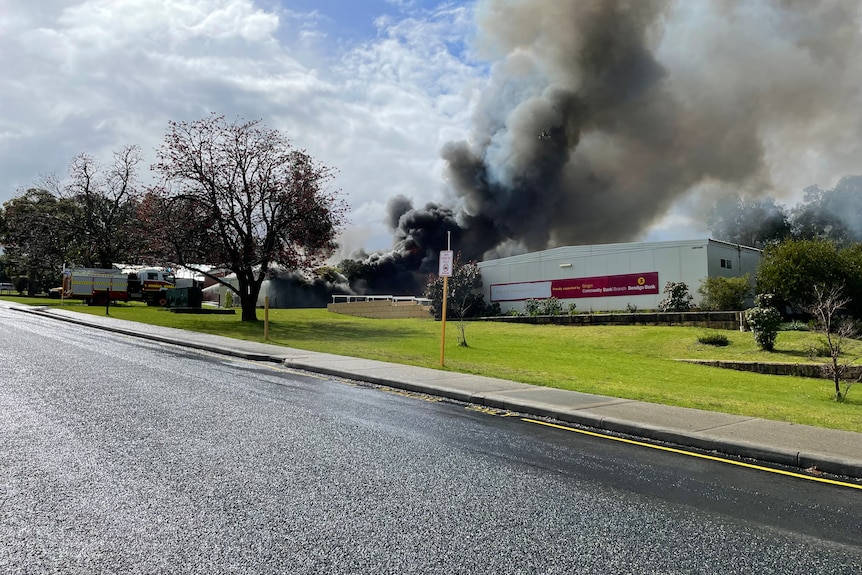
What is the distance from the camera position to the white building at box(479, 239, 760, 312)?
29797 millimetres

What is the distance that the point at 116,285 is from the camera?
3969 cm

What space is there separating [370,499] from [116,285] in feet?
135

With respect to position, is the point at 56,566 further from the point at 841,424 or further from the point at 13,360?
the point at 13,360

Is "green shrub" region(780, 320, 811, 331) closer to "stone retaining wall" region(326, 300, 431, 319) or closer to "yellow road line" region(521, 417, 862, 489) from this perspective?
"stone retaining wall" region(326, 300, 431, 319)

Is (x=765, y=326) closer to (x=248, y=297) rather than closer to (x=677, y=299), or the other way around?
(x=677, y=299)

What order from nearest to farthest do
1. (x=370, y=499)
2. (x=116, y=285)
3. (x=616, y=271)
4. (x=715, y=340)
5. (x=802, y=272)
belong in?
(x=370, y=499)
(x=715, y=340)
(x=802, y=272)
(x=616, y=271)
(x=116, y=285)

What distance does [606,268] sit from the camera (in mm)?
32562

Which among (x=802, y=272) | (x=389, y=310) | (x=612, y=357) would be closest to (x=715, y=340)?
(x=612, y=357)

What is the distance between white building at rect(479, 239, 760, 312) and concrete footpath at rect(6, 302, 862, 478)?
21822 millimetres

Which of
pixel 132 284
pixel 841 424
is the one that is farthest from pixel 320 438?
pixel 132 284

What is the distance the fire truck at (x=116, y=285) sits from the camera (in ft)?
127

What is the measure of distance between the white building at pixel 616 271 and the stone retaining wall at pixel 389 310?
511cm

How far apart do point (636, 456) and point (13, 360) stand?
11069 mm

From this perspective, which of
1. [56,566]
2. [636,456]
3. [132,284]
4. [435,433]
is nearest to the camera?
[56,566]
